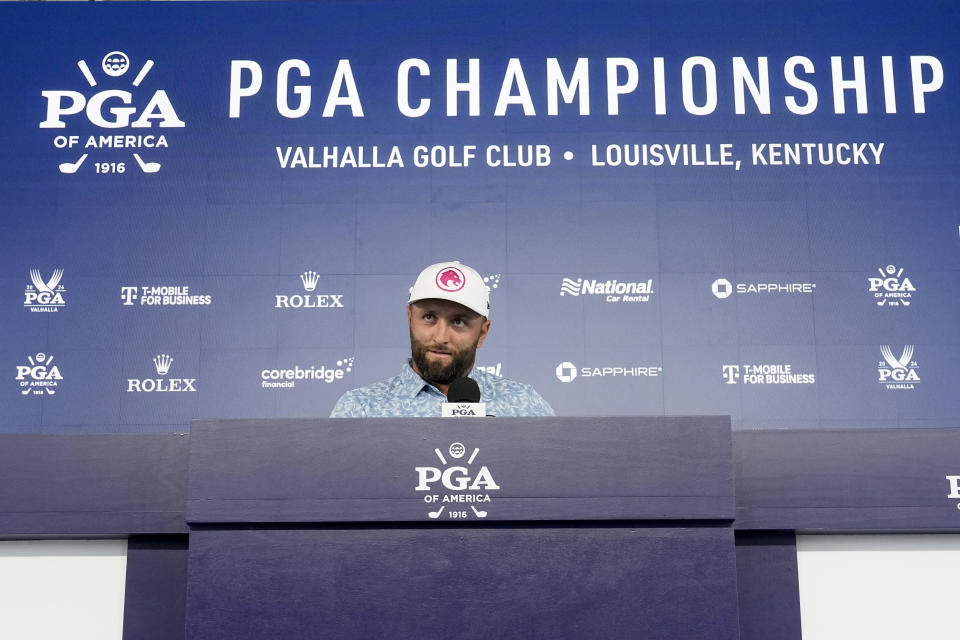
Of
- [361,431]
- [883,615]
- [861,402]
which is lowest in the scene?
[883,615]

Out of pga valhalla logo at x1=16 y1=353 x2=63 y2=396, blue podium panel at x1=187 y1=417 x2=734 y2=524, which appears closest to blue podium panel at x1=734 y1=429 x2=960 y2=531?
blue podium panel at x1=187 y1=417 x2=734 y2=524

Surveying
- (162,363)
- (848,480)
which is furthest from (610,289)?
(848,480)

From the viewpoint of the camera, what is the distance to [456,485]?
2.17 m

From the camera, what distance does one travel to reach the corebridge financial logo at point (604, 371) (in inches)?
215

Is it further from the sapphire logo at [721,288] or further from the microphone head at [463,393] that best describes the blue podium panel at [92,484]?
the sapphire logo at [721,288]

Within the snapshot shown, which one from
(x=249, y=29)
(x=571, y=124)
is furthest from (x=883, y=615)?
(x=249, y=29)

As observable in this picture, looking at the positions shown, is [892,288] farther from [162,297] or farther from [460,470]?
[460,470]

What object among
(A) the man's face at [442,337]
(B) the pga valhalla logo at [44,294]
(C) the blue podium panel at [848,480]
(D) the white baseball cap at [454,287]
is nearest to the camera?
(C) the blue podium panel at [848,480]

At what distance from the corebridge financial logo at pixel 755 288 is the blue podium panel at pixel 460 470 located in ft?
11.3

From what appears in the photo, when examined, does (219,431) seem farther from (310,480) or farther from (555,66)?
(555,66)

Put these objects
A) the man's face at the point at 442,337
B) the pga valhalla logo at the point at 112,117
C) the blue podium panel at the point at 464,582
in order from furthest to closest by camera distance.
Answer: the pga valhalla logo at the point at 112,117
the man's face at the point at 442,337
the blue podium panel at the point at 464,582

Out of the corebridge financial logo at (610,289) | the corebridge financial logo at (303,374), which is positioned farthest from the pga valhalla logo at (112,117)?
the corebridge financial logo at (610,289)

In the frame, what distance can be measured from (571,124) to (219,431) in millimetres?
3847

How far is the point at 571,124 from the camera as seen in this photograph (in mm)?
5688
